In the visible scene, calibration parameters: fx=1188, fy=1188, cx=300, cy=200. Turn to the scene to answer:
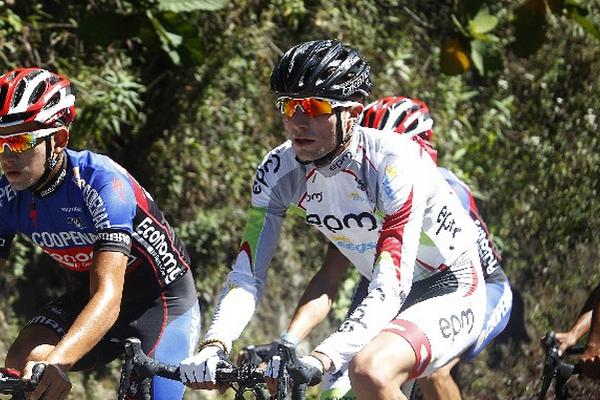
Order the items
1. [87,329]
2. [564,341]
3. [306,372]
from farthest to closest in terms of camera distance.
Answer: [564,341], [87,329], [306,372]

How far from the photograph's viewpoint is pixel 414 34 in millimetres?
11109

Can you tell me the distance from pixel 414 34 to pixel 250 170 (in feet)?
8.35

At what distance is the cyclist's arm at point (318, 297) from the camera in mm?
5477

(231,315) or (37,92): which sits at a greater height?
(37,92)

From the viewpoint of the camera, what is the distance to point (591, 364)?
5.04 m

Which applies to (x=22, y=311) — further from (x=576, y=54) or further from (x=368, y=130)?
(x=576, y=54)

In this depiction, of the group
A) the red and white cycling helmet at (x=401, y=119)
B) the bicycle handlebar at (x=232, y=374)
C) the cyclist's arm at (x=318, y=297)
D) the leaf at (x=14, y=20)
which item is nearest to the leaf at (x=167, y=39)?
the leaf at (x=14, y=20)

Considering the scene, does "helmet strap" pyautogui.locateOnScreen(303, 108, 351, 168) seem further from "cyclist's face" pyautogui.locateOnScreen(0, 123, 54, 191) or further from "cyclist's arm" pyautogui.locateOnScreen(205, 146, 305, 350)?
"cyclist's face" pyautogui.locateOnScreen(0, 123, 54, 191)

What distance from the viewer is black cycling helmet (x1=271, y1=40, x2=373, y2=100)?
466 cm

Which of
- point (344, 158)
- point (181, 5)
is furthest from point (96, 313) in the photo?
point (181, 5)

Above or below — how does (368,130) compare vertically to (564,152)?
above

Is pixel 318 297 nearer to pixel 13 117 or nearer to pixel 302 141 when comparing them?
pixel 302 141

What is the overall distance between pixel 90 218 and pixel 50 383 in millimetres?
1011

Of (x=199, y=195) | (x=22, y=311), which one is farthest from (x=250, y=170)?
(x=22, y=311)
